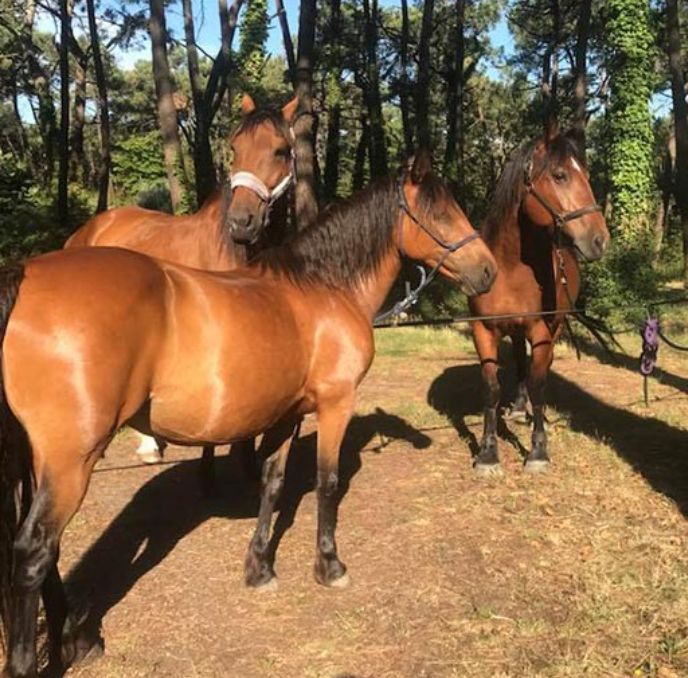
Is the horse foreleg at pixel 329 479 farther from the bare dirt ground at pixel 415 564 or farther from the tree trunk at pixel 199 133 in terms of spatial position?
the tree trunk at pixel 199 133

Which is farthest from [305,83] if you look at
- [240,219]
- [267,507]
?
[267,507]

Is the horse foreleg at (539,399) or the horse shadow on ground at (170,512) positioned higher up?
the horse foreleg at (539,399)

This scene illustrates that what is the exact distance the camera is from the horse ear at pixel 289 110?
509 cm

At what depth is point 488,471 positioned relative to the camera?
5.77 meters

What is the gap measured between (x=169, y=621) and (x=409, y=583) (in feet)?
4.52

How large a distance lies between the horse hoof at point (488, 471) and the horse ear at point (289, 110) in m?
3.26

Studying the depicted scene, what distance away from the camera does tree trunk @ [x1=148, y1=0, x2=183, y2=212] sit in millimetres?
13305

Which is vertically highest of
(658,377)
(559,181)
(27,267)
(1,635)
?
(559,181)

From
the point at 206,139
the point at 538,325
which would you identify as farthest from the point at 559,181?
the point at 206,139

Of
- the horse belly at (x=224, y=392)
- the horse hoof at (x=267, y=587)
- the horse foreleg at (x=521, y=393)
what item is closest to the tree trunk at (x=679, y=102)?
the horse foreleg at (x=521, y=393)

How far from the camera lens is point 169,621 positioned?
363cm

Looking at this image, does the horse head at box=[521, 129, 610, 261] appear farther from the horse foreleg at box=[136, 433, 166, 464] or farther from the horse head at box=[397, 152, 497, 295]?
the horse foreleg at box=[136, 433, 166, 464]

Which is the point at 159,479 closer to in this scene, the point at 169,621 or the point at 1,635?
the point at 169,621

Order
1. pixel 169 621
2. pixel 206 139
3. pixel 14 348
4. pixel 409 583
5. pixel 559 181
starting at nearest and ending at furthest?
pixel 14 348
pixel 169 621
pixel 409 583
pixel 559 181
pixel 206 139
